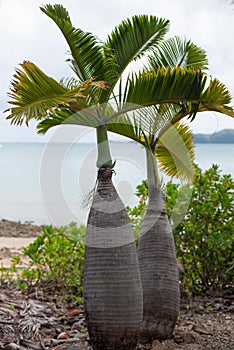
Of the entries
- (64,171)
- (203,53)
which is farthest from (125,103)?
(203,53)

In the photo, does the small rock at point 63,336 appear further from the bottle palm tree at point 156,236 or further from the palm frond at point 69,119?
the palm frond at point 69,119

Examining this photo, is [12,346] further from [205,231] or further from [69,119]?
[205,231]

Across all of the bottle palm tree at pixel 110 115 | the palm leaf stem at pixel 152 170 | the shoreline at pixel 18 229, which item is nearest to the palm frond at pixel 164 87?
the bottle palm tree at pixel 110 115

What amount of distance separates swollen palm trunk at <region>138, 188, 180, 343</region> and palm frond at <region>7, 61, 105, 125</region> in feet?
4.76

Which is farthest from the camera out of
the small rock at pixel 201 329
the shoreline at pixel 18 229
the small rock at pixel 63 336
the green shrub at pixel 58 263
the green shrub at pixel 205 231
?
the shoreline at pixel 18 229

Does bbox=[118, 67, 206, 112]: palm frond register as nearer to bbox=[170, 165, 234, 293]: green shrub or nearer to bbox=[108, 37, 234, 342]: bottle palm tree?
bbox=[108, 37, 234, 342]: bottle palm tree

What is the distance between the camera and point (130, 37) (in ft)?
15.3

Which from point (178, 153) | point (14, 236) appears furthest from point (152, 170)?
point (14, 236)

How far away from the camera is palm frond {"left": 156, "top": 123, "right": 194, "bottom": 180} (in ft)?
17.7

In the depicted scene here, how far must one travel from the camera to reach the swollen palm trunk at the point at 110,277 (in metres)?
4.24

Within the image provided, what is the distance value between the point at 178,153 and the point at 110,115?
133cm

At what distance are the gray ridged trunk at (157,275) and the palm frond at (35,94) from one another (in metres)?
1.27

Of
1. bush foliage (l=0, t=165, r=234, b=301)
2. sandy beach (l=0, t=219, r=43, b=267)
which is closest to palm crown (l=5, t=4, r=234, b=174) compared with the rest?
bush foliage (l=0, t=165, r=234, b=301)

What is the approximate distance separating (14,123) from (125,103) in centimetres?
106
